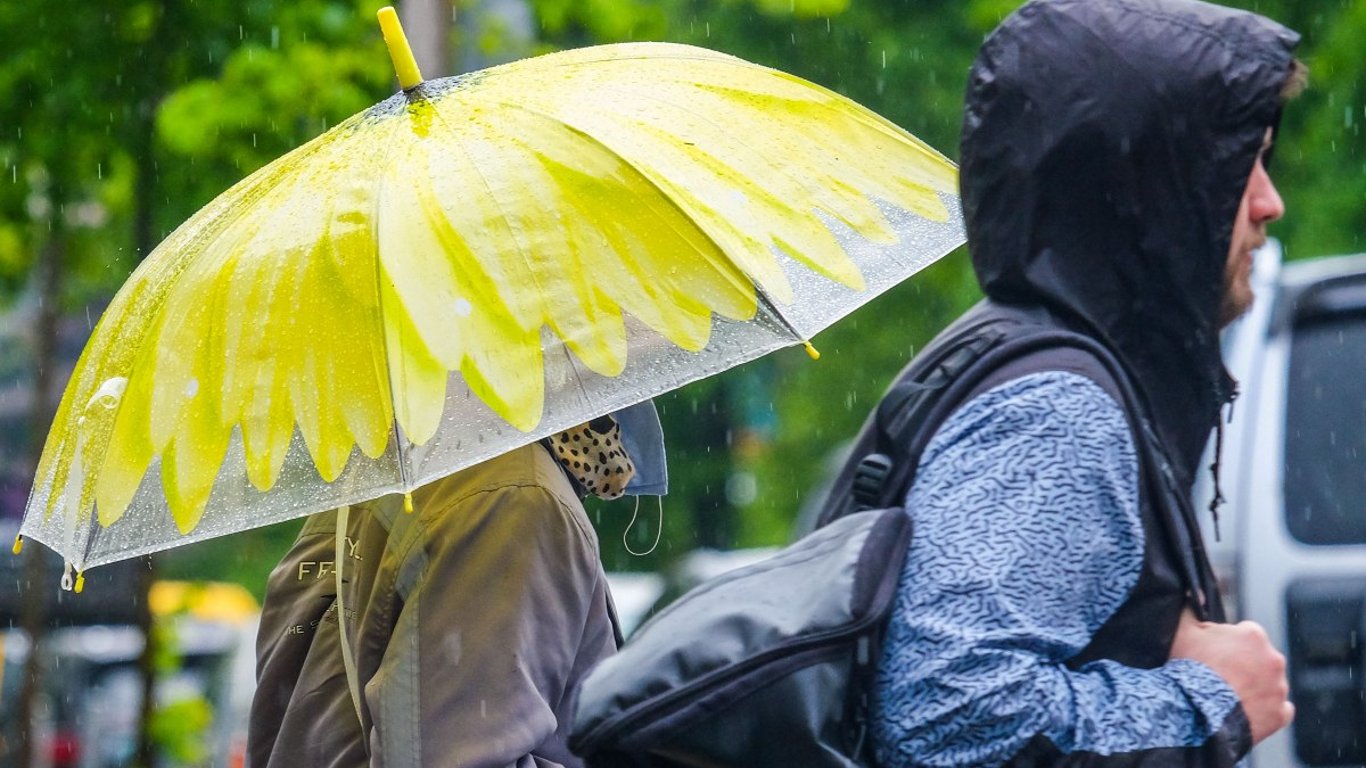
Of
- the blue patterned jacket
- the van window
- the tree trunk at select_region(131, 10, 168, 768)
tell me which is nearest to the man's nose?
the blue patterned jacket

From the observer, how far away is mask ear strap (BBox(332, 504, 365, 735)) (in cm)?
265

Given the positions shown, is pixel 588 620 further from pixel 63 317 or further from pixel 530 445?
pixel 63 317

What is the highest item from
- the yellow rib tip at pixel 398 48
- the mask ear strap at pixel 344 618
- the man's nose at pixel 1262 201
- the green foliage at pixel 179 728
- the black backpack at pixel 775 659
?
the yellow rib tip at pixel 398 48

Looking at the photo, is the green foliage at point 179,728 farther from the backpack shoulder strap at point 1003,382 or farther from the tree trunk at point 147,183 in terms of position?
the backpack shoulder strap at point 1003,382

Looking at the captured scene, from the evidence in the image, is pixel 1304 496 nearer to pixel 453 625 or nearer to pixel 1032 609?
pixel 453 625

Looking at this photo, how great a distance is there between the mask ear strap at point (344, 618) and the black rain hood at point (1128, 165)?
106 cm

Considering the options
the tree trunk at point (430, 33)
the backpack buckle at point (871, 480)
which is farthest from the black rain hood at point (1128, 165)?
the tree trunk at point (430, 33)

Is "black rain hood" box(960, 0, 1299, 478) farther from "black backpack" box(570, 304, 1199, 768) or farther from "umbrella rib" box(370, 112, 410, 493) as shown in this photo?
"umbrella rib" box(370, 112, 410, 493)

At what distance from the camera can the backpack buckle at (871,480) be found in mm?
2107

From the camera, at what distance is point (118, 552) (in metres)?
2.67

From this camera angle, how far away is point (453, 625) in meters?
2.54

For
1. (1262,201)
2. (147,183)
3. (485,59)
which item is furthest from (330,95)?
(1262,201)

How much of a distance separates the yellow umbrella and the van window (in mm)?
2191

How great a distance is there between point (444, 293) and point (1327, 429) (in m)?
3.14
